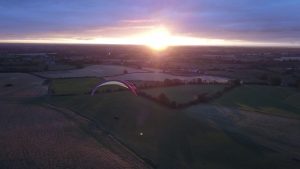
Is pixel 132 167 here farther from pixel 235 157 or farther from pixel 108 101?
pixel 108 101

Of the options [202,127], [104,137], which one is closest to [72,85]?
[104,137]

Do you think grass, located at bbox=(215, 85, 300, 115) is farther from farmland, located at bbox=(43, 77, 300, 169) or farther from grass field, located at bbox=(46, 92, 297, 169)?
grass field, located at bbox=(46, 92, 297, 169)

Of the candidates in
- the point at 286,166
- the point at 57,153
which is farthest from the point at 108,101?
the point at 286,166

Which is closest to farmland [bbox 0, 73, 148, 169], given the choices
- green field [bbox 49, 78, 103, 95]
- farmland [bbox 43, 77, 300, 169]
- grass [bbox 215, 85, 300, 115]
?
farmland [bbox 43, 77, 300, 169]

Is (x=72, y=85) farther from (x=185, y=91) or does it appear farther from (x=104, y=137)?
(x=104, y=137)

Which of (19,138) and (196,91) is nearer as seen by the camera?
(19,138)

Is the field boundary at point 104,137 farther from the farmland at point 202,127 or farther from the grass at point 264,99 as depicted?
the grass at point 264,99
